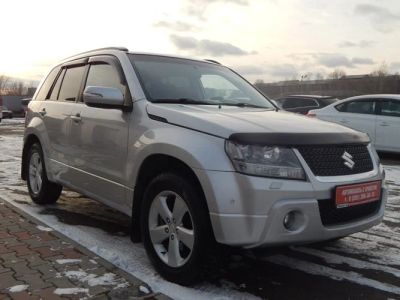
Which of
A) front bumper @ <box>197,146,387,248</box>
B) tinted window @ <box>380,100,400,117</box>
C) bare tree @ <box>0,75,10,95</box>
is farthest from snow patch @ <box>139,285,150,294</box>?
bare tree @ <box>0,75,10,95</box>

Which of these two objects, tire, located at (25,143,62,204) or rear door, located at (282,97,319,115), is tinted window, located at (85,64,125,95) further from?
rear door, located at (282,97,319,115)

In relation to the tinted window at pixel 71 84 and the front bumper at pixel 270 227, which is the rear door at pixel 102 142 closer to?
the tinted window at pixel 71 84

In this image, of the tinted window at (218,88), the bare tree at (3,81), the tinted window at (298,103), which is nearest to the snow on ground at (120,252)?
the tinted window at (218,88)

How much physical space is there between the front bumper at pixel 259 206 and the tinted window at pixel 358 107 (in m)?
9.06

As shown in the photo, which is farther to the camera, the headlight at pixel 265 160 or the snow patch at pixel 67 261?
the snow patch at pixel 67 261

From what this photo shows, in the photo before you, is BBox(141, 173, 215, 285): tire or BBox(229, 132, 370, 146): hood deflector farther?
BBox(141, 173, 215, 285): tire

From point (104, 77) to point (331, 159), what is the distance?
247cm

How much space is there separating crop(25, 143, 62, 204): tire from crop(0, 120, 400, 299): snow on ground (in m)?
0.28

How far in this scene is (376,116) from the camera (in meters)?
11.6

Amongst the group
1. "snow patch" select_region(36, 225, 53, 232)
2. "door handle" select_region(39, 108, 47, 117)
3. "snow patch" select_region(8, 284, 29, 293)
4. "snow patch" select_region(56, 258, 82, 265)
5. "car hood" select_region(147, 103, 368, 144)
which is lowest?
"snow patch" select_region(8, 284, 29, 293)

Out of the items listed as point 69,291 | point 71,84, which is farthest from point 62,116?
point 69,291

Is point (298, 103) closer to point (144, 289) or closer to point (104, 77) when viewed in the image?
point (104, 77)

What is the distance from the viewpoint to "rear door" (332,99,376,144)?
38.3 ft

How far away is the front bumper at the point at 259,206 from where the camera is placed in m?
3.25
